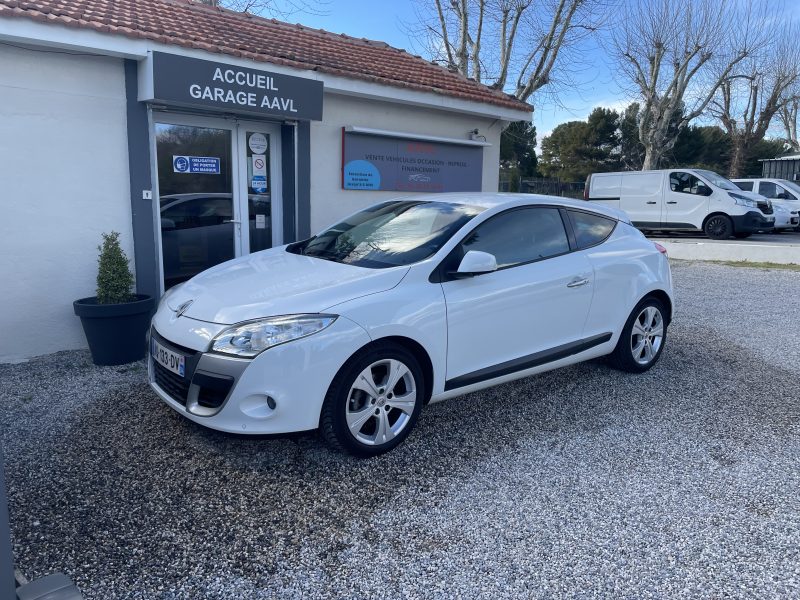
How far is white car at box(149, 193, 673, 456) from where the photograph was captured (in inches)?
131

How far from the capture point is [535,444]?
12.9ft

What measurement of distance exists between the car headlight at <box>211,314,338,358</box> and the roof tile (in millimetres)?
3930

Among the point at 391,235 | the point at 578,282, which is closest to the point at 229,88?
the point at 391,235

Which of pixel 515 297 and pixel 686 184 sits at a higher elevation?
pixel 686 184

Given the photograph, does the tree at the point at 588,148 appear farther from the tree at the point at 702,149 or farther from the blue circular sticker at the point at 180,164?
the blue circular sticker at the point at 180,164

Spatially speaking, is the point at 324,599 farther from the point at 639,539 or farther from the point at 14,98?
the point at 14,98

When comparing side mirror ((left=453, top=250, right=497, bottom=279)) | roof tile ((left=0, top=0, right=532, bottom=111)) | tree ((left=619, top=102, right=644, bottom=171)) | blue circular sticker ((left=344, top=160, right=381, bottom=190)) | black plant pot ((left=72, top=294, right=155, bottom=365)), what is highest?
tree ((left=619, top=102, right=644, bottom=171))

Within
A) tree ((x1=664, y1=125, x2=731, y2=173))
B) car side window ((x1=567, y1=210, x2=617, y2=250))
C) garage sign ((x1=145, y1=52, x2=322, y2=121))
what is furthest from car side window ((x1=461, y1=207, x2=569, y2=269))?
tree ((x1=664, y1=125, x2=731, y2=173))

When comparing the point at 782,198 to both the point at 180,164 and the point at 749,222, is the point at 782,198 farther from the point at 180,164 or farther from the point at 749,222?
the point at 180,164

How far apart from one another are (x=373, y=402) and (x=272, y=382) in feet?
2.07

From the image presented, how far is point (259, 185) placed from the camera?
756cm

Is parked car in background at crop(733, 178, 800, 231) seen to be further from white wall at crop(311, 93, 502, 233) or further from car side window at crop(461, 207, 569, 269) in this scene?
car side window at crop(461, 207, 569, 269)

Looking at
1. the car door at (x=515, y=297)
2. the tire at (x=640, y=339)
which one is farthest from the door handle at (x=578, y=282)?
the tire at (x=640, y=339)

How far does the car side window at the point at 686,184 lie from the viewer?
17.5 metres
